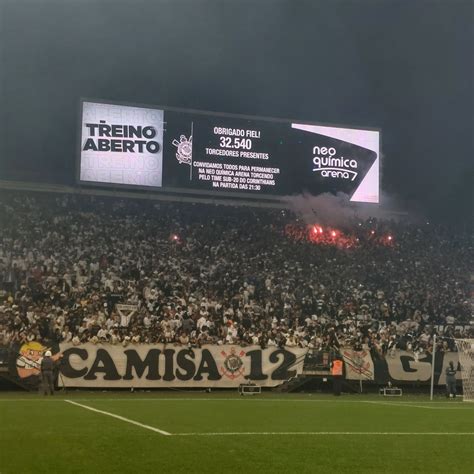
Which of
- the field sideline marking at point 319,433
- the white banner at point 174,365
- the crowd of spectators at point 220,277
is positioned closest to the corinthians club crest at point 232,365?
the white banner at point 174,365

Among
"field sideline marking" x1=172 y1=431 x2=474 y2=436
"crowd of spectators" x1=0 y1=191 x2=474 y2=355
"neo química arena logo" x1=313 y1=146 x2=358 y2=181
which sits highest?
"neo química arena logo" x1=313 y1=146 x2=358 y2=181

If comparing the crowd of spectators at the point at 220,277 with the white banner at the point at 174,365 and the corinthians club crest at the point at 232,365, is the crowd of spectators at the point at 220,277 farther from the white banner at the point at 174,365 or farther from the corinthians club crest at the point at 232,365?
the corinthians club crest at the point at 232,365

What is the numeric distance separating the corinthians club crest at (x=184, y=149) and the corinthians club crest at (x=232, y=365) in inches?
546

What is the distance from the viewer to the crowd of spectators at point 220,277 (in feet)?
A: 91.7

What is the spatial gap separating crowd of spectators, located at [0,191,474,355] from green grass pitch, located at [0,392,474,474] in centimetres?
925

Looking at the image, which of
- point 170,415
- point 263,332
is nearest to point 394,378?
point 263,332

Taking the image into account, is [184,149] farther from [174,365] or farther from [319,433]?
[319,433]

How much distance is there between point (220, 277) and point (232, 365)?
324 inches

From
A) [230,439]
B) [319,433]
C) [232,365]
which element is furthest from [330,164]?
[230,439]

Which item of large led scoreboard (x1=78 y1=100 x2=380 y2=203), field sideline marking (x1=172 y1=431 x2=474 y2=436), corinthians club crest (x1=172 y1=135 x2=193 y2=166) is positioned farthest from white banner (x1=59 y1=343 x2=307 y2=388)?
corinthians club crest (x1=172 y1=135 x2=193 y2=166)

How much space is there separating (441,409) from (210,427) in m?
8.61

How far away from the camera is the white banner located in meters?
25.2

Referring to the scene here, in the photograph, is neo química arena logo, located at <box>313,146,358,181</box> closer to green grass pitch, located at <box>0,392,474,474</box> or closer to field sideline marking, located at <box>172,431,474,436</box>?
green grass pitch, located at <box>0,392,474,474</box>

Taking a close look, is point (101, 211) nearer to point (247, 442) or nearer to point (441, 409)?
point (441, 409)
